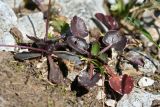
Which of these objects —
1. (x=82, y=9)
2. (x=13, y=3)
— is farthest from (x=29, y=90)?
(x=82, y=9)

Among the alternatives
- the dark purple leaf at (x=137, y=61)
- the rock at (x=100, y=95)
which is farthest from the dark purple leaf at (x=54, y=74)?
the dark purple leaf at (x=137, y=61)

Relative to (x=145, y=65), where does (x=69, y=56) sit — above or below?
above

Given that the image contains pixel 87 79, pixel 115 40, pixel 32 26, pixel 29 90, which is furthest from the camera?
pixel 32 26

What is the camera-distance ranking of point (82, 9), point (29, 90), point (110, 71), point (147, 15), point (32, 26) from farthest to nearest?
1. point (147, 15)
2. point (82, 9)
3. point (32, 26)
4. point (110, 71)
5. point (29, 90)

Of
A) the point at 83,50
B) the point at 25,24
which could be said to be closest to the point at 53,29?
the point at 25,24

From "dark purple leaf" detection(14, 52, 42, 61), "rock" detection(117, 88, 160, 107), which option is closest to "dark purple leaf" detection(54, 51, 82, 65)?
"dark purple leaf" detection(14, 52, 42, 61)

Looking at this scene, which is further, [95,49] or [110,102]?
[95,49]

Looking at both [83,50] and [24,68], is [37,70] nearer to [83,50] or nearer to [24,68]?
[24,68]

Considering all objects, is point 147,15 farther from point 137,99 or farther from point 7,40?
point 7,40
